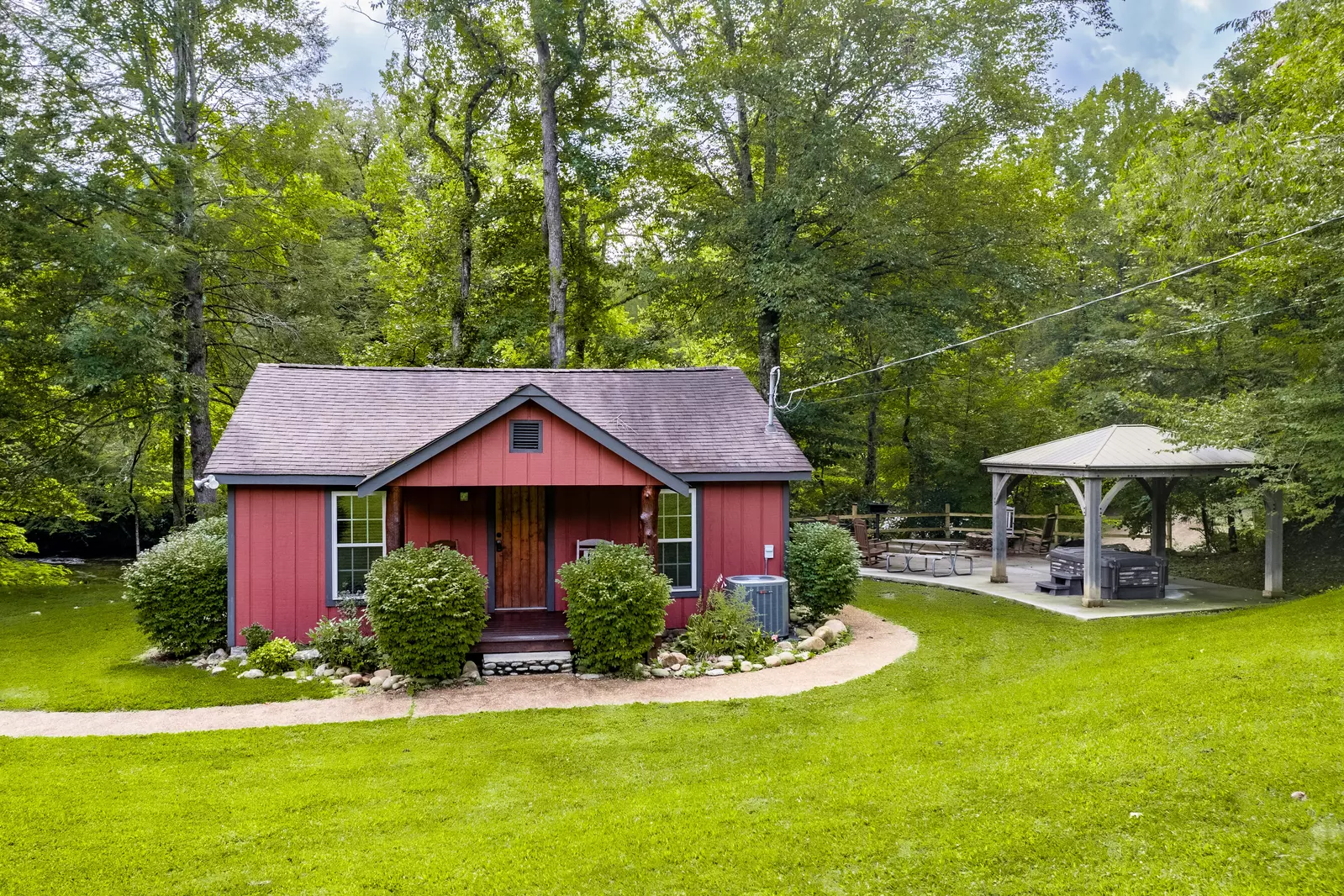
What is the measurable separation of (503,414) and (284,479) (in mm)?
3273

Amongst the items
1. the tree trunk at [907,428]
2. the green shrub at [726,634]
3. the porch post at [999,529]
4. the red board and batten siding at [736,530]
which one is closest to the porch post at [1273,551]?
the porch post at [999,529]

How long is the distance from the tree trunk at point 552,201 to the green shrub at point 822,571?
321 inches

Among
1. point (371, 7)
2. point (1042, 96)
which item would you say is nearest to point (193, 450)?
point (371, 7)

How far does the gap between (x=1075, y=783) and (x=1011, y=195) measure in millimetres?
16756

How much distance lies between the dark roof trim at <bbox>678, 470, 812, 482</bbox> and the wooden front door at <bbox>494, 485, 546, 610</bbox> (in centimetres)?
235

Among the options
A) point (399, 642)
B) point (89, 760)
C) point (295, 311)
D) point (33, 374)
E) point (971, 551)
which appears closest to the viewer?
point (89, 760)

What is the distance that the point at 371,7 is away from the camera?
18.2m

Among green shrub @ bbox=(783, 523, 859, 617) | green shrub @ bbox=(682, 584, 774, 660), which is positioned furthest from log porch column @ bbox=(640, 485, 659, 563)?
green shrub @ bbox=(783, 523, 859, 617)

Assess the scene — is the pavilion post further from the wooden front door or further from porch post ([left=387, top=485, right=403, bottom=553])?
porch post ([left=387, top=485, right=403, bottom=553])

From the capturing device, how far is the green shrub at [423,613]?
9086 mm

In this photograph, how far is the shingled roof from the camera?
11.0 metres

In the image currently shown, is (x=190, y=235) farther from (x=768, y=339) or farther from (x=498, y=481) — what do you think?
(x=768, y=339)

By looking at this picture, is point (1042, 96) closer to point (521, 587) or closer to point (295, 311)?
point (521, 587)

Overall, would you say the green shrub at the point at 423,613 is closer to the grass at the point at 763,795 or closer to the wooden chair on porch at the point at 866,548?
the grass at the point at 763,795
